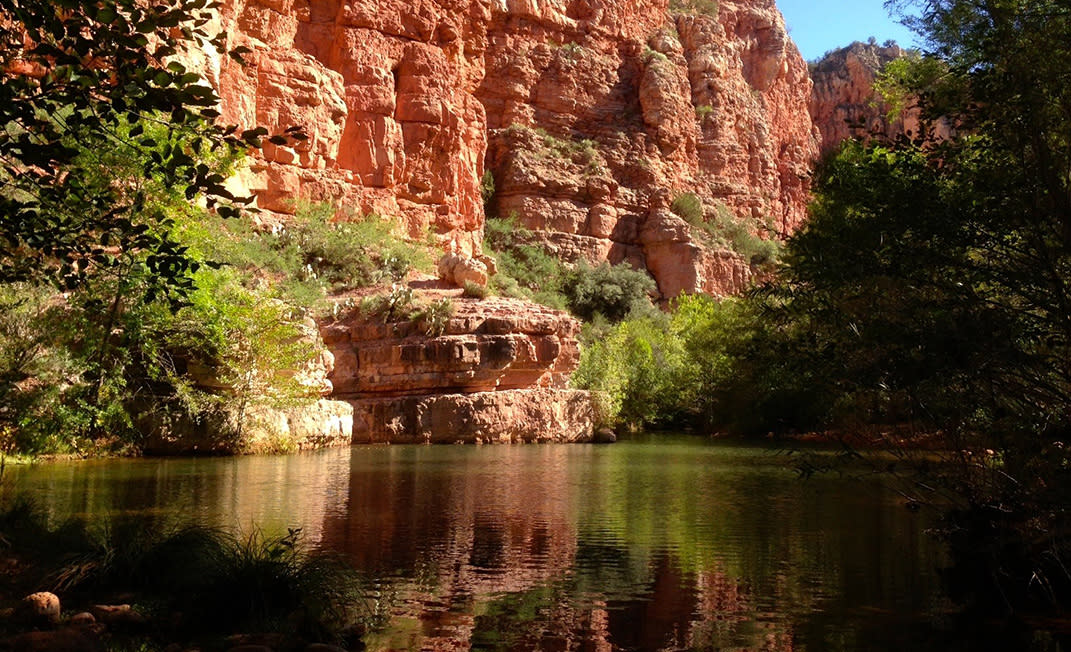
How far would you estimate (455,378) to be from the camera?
31703 mm

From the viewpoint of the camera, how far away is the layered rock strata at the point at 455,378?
31156 millimetres

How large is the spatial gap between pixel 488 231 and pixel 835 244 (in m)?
Answer: 49.5

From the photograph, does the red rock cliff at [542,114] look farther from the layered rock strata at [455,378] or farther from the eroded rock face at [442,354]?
the layered rock strata at [455,378]

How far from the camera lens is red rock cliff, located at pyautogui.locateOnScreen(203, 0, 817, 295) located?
42.9 meters

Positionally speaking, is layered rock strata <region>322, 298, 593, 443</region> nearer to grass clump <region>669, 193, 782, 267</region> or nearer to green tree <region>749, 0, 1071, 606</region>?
green tree <region>749, 0, 1071, 606</region>

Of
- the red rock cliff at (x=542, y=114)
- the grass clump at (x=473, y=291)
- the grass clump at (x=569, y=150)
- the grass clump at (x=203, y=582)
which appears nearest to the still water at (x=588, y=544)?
the grass clump at (x=203, y=582)

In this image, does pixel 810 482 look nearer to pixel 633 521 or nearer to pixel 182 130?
pixel 633 521

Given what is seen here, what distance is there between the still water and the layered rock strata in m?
9.34

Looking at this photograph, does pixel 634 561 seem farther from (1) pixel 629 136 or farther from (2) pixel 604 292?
(1) pixel 629 136

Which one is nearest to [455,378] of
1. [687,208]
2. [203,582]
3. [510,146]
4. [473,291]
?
[473,291]

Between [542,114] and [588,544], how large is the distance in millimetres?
54068

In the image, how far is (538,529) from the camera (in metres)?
12.4

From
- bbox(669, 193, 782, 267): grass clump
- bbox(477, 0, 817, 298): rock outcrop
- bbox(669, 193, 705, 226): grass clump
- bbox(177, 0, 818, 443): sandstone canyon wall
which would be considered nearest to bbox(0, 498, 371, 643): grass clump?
bbox(177, 0, 818, 443): sandstone canyon wall

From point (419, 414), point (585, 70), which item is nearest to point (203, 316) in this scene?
point (419, 414)
